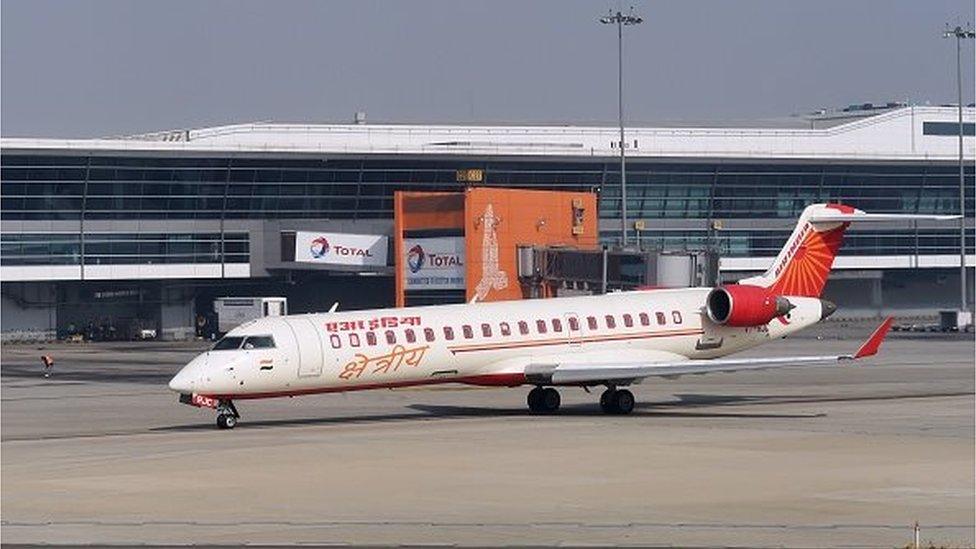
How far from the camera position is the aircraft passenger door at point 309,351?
136 ft

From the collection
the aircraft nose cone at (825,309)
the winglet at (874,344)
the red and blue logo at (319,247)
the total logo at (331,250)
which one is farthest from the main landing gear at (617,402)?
the red and blue logo at (319,247)

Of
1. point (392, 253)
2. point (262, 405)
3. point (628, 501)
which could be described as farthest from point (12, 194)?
→ point (628, 501)

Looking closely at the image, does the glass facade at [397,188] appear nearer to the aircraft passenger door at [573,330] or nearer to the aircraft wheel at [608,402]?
the aircraft passenger door at [573,330]

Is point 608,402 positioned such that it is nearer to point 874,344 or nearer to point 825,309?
A: point 874,344

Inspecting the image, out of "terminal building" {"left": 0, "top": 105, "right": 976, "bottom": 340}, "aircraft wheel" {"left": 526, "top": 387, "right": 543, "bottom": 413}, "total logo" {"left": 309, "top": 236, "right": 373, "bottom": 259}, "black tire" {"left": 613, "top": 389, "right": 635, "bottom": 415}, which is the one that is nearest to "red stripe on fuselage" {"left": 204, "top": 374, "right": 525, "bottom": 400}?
"aircraft wheel" {"left": 526, "top": 387, "right": 543, "bottom": 413}

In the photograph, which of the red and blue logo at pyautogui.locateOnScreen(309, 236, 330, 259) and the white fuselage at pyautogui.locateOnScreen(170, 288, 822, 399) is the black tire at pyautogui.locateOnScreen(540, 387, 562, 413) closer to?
the white fuselage at pyautogui.locateOnScreen(170, 288, 822, 399)

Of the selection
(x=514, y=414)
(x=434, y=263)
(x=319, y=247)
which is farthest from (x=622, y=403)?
(x=319, y=247)

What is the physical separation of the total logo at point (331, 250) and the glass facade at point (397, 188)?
19.4 ft

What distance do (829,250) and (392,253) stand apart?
184 feet

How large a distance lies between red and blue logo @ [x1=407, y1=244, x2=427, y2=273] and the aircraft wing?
49.9 meters

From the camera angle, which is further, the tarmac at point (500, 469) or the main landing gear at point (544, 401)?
the main landing gear at point (544, 401)

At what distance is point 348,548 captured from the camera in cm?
2291

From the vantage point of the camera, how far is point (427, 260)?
93.6 m

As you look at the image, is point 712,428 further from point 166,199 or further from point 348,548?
point 166,199
